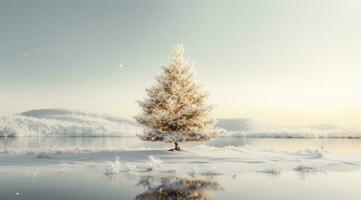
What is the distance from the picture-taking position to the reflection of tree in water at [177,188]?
1559 centimetres

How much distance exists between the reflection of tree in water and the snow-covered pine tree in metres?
15.2

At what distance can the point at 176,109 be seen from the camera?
37625mm

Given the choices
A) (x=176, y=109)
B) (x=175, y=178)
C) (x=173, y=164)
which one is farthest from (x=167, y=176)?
(x=176, y=109)

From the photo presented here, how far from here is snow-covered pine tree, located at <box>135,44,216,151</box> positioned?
119ft

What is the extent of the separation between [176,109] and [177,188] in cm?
2021

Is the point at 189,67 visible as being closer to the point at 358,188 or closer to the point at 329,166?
the point at 329,166

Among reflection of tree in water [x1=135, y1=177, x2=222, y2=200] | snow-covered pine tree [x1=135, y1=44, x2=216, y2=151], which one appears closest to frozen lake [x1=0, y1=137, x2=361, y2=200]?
reflection of tree in water [x1=135, y1=177, x2=222, y2=200]

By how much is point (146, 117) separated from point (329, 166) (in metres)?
14.8

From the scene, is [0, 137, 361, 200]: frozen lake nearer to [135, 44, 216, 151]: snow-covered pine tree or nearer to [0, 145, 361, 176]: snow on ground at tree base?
[0, 145, 361, 176]: snow on ground at tree base

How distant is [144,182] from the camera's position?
64.4 feet

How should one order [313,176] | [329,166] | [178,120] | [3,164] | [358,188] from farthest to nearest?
[178,120] → [329,166] → [3,164] → [313,176] → [358,188]

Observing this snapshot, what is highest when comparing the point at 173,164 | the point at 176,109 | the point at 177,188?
the point at 176,109

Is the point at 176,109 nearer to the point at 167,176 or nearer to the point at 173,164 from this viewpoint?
the point at 173,164

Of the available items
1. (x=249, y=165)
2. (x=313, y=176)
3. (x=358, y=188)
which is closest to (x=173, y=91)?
(x=249, y=165)
